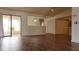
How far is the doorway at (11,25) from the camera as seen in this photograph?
25.3ft

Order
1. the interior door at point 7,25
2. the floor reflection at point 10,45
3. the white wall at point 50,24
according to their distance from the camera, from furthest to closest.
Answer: the interior door at point 7,25
the white wall at point 50,24
the floor reflection at point 10,45

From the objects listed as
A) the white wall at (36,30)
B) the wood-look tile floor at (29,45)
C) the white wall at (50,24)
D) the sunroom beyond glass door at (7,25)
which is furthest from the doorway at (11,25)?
the white wall at (50,24)

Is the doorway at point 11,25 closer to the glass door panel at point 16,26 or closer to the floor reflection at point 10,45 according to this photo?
the glass door panel at point 16,26

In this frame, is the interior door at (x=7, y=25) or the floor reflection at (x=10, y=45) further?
the interior door at (x=7, y=25)

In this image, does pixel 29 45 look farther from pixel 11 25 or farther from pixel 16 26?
pixel 11 25

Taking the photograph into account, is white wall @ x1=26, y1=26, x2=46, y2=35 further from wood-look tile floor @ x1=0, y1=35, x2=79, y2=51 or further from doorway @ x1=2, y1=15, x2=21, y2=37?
doorway @ x1=2, y1=15, x2=21, y2=37

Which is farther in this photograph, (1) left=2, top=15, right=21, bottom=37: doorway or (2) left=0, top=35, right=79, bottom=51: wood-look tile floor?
(1) left=2, top=15, right=21, bottom=37: doorway

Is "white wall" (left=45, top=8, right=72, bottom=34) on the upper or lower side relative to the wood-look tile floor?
upper

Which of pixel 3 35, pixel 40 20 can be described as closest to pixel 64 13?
pixel 40 20

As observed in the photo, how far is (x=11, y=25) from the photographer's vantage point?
808cm

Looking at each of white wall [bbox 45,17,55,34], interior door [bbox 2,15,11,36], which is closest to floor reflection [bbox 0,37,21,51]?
interior door [bbox 2,15,11,36]

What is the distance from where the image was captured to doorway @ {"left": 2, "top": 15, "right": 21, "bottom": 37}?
7.71 meters
